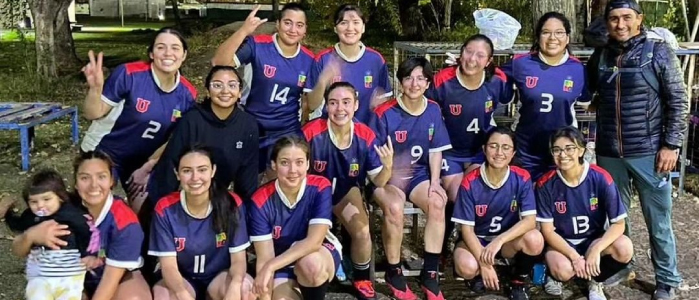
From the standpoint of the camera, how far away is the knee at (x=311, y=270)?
366 centimetres

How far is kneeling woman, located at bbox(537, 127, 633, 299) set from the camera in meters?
4.00

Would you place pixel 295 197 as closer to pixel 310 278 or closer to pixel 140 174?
pixel 310 278

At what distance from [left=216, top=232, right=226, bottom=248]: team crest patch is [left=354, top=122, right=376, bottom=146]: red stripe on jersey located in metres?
1.01

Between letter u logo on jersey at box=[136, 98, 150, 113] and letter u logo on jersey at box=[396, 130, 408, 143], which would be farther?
letter u logo on jersey at box=[396, 130, 408, 143]

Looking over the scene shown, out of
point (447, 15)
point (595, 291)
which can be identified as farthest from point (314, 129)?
point (447, 15)

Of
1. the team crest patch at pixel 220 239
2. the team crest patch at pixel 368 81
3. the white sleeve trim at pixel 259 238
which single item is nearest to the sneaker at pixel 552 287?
the team crest patch at pixel 368 81

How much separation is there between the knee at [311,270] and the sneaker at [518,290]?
47.8 inches

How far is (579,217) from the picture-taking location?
4137 mm

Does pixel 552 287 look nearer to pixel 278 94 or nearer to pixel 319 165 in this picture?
pixel 319 165

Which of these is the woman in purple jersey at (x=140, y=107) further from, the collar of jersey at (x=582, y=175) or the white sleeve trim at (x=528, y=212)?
the collar of jersey at (x=582, y=175)

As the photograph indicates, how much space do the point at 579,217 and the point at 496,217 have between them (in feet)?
1.51

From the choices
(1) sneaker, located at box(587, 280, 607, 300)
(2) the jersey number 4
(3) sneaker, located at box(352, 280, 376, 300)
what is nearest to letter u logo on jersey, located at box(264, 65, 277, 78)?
(2) the jersey number 4

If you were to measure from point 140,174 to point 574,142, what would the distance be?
239cm

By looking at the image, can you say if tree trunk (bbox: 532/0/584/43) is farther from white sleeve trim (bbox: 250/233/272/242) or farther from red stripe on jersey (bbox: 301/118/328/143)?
white sleeve trim (bbox: 250/233/272/242)
